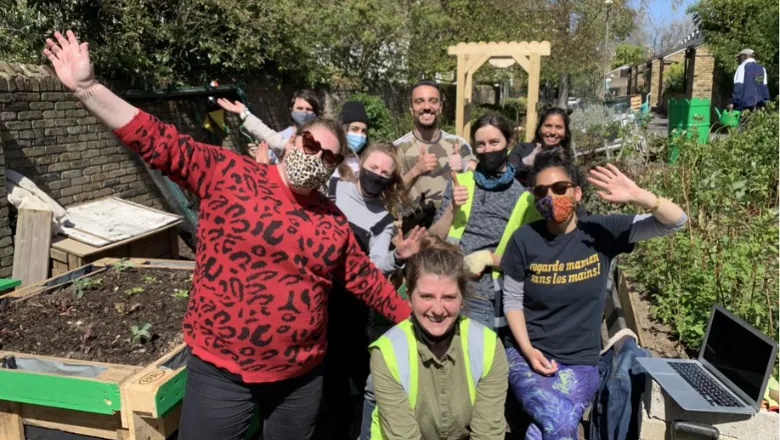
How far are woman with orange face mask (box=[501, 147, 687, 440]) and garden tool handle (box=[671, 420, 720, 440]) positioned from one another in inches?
16.6

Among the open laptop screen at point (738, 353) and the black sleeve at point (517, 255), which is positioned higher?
the black sleeve at point (517, 255)

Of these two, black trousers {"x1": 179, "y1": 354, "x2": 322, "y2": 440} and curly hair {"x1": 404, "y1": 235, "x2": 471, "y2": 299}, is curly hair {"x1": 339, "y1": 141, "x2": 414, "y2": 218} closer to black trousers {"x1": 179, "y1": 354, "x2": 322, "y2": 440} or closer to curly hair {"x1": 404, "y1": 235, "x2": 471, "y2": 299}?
curly hair {"x1": 404, "y1": 235, "x2": 471, "y2": 299}

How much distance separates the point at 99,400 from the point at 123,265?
6.84 feet

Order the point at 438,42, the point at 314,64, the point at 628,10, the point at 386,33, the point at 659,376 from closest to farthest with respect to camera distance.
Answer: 1. the point at 659,376
2. the point at 314,64
3. the point at 386,33
4. the point at 438,42
5. the point at 628,10

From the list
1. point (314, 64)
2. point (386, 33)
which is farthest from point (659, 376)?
point (386, 33)

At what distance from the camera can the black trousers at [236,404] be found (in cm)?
221

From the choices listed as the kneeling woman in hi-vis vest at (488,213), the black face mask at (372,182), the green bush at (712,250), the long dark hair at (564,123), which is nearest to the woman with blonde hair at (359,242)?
the black face mask at (372,182)

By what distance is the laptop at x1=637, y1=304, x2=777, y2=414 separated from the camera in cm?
239

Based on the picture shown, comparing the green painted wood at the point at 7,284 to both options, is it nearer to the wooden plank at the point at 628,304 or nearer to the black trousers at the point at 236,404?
the black trousers at the point at 236,404

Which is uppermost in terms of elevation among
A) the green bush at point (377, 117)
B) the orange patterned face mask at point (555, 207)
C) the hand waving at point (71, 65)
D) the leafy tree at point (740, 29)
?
the leafy tree at point (740, 29)

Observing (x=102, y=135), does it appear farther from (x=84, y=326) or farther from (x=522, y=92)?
(x=522, y=92)

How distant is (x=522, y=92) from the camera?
33.8 metres

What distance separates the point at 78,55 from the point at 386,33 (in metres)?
13.9

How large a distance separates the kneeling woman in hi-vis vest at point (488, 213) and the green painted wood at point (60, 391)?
183 centimetres
